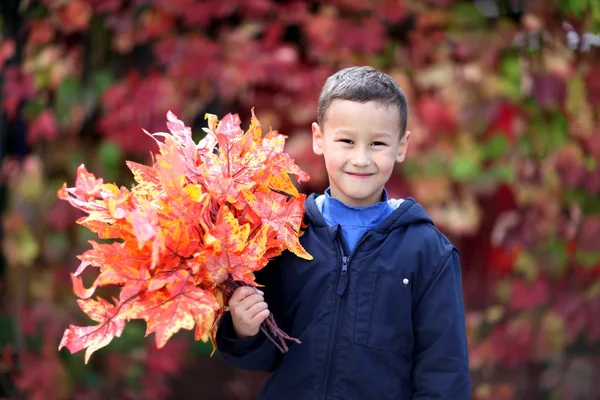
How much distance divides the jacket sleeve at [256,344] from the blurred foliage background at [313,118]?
1400 mm

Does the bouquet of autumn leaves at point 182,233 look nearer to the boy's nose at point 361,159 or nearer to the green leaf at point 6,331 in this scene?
the boy's nose at point 361,159

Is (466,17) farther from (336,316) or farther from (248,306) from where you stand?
(248,306)

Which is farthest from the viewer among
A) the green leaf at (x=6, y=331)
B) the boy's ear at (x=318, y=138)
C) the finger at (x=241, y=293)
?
the green leaf at (x=6, y=331)

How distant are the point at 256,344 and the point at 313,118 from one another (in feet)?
5.54

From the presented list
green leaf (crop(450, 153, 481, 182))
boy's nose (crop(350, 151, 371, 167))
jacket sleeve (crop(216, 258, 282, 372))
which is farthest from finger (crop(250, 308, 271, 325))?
green leaf (crop(450, 153, 481, 182))

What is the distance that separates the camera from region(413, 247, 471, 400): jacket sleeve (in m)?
1.67

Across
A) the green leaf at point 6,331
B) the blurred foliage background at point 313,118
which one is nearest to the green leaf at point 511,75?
the blurred foliage background at point 313,118

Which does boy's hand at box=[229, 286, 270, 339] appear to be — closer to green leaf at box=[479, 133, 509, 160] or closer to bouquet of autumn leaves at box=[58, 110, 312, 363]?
bouquet of autumn leaves at box=[58, 110, 312, 363]

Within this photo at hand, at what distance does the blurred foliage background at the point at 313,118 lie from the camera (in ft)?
10.8

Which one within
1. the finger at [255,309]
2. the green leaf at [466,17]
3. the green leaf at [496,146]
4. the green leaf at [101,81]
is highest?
the green leaf at [466,17]

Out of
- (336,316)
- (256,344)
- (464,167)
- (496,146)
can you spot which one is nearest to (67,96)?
(464,167)

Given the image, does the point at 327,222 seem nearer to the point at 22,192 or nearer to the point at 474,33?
the point at 474,33

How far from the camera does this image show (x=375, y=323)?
1698 mm

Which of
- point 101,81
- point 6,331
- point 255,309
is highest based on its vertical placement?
point 101,81
